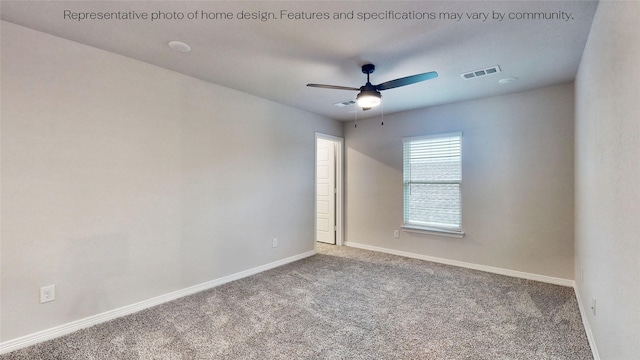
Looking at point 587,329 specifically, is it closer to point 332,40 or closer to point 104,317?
point 332,40

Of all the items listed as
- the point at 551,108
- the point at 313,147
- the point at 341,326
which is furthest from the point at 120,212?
the point at 551,108

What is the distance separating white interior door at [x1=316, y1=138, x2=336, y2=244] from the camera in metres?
5.80

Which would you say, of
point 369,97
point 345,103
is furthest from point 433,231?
point 369,97

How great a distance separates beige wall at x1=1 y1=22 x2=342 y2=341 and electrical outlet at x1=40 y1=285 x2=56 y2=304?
45mm

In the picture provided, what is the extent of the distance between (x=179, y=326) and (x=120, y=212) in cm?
121

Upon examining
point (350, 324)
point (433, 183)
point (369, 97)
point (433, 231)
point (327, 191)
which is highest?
point (369, 97)

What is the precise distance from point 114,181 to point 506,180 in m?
4.67

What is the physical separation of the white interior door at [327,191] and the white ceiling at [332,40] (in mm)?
2403

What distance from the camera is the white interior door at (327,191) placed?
5801 millimetres

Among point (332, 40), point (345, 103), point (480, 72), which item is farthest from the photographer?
point (345, 103)

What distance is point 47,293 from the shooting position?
2391mm

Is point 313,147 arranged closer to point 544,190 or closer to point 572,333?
point 544,190

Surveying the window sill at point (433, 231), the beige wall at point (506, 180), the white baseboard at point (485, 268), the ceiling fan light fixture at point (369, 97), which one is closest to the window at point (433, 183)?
the window sill at point (433, 231)

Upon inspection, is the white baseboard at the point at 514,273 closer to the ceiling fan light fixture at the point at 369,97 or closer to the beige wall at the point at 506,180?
the beige wall at the point at 506,180
